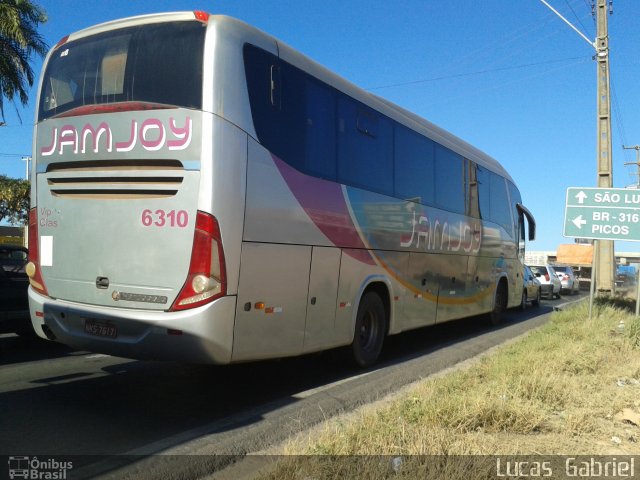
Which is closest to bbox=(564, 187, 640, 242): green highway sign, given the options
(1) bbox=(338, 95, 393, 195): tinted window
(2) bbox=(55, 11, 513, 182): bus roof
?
(2) bbox=(55, 11, 513, 182): bus roof

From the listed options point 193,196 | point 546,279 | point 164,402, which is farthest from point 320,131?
point 546,279

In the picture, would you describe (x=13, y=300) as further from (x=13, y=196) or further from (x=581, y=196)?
(x=13, y=196)

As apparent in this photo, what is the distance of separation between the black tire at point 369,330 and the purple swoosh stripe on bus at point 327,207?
61 cm

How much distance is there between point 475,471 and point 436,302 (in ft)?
21.2

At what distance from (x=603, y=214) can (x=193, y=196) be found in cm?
998

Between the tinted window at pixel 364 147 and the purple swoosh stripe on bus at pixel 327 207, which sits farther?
the tinted window at pixel 364 147

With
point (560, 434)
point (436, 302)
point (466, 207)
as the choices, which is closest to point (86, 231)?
point (560, 434)

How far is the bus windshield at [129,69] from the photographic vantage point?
5.43m

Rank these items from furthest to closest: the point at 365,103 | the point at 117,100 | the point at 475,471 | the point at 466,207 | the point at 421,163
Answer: the point at 466,207
the point at 421,163
the point at 365,103
the point at 117,100
the point at 475,471

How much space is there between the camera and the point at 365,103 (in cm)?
785

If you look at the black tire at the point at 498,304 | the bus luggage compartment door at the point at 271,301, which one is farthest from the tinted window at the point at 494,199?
the bus luggage compartment door at the point at 271,301

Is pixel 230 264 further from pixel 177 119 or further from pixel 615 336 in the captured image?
pixel 615 336

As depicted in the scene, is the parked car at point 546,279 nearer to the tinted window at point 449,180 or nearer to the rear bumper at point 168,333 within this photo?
the tinted window at point 449,180

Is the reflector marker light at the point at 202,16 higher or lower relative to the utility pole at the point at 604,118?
lower
